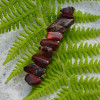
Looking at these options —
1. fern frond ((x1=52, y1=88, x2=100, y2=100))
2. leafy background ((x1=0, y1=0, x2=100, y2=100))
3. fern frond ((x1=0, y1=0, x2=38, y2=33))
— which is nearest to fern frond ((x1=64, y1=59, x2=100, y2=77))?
leafy background ((x1=0, y1=0, x2=100, y2=100))

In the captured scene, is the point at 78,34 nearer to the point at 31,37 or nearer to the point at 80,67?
the point at 80,67

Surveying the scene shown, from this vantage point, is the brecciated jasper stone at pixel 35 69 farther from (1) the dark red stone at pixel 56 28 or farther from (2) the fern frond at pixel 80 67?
(1) the dark red stone at pixel 56 28

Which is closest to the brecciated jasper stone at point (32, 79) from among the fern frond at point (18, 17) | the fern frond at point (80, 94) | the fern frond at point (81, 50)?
the fern frond at point (80, 94)

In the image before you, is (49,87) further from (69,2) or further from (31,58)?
(69,2)

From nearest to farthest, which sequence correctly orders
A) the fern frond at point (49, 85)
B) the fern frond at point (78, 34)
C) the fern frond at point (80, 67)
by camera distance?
the fern frond at point (49, 85) < the fern frond at point (80, 67) < the fern frond at point (78, 34)

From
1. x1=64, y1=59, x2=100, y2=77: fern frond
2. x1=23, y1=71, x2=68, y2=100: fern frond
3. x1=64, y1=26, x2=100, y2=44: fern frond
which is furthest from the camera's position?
x1=64, y1=26, x2=100, y2=44: fern frond

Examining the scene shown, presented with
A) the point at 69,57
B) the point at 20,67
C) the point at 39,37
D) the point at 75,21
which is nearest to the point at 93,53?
the point at 69,57

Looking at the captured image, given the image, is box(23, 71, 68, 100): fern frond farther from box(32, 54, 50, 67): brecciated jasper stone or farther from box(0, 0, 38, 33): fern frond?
box(0, 0, 38, 33): fern frond
